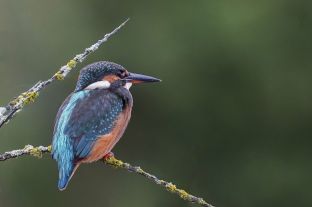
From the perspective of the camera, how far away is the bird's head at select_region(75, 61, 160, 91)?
17.1 feet

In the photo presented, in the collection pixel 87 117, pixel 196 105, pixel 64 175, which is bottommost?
pixel 196 105

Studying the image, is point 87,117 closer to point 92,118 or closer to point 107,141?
point 92,118

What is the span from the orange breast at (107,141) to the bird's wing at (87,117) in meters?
0.02

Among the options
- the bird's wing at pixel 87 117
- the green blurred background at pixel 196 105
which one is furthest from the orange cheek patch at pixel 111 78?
the green blurred background at pixel 196 105

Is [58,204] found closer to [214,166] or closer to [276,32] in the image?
[214,166]

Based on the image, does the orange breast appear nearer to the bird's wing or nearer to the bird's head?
the bird's wing

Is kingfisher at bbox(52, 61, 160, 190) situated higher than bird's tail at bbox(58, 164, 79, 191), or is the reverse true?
kingfisher at bbox(52, 61, 160, 190)

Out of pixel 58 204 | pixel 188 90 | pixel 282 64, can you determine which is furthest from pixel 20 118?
pixel 282 64

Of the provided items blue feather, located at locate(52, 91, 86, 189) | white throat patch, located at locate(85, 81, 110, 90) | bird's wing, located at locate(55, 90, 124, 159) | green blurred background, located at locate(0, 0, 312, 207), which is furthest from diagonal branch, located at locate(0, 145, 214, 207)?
green blurred background, located at locate(0, 0, 312, 207)

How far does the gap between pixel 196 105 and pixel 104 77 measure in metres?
9.14

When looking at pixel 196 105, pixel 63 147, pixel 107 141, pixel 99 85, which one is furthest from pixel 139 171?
pixel 196 105

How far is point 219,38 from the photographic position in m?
14.1

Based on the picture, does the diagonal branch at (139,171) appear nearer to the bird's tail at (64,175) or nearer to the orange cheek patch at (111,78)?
the bird's tail at (64,175)

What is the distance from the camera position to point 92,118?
492 cm
